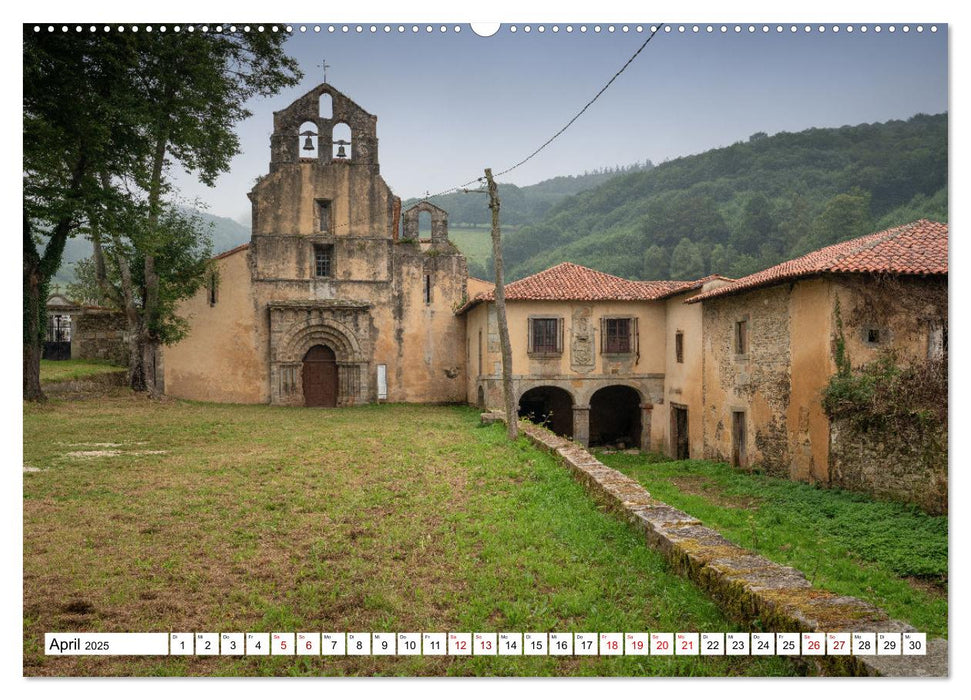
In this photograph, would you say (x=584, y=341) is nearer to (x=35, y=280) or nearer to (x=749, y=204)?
(x=749, y=204)

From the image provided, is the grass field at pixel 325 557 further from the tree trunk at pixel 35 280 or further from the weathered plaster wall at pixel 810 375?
the weathered plaster wall at pixel 810 375

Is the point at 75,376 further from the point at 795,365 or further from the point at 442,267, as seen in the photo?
the point at 795,365

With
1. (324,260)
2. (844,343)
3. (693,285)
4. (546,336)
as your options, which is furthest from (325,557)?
(324,260)

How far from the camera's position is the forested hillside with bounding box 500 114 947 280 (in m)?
5.14

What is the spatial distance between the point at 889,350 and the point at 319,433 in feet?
38.5

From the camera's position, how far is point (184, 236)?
2155 cm

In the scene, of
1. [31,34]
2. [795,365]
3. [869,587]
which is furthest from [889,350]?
[31,34]

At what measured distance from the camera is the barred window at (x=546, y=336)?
2127 cm

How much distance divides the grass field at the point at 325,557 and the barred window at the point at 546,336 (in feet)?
34.4

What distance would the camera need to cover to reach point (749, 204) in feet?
64.2

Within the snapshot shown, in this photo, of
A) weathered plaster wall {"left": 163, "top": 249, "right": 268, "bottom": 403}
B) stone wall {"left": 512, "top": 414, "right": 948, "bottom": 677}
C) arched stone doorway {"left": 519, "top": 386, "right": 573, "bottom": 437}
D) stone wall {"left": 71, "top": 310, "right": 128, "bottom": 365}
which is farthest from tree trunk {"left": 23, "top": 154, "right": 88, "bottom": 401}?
arched stone doorway {"left": 519, "top": 386, "right": 573, "bottom": 437}

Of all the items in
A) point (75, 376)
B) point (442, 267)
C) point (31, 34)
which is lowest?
Result: point (75, 376)

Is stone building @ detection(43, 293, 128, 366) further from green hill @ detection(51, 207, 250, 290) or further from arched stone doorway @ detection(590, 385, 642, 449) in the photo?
arched stone doorway @ detection(590, 385, 642, 449)

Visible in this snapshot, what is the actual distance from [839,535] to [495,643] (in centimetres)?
778
